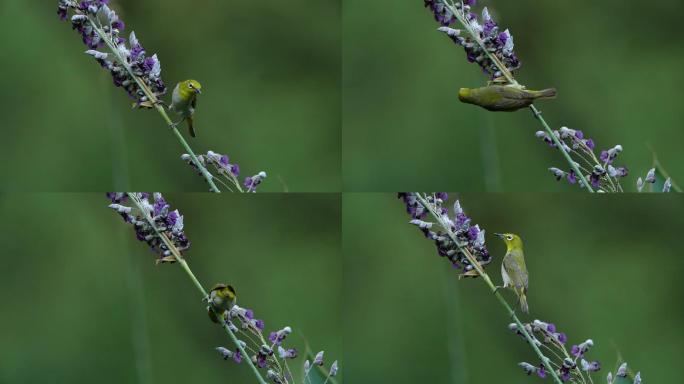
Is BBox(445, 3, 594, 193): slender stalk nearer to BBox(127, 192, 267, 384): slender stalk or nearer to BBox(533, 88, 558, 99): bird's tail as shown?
BBox(533, 88, 558, 99): bird's tail

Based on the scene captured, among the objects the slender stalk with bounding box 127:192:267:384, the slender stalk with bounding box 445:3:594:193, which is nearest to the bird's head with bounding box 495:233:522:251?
the slender stalk with bounding box 445:3:594:193

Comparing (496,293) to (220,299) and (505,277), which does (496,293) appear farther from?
(220,299)

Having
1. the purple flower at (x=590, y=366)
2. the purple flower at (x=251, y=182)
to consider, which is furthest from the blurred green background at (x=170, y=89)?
the purple flower at (x=590, y=366)

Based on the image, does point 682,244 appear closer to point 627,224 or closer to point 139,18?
point 627,224

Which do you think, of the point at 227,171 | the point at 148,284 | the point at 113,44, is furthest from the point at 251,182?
the point at 113,44

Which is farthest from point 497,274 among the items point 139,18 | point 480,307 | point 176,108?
point 139,18

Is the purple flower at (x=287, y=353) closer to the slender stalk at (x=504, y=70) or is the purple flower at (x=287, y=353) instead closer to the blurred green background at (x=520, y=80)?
the blurred green background at (x=520, y=80)
